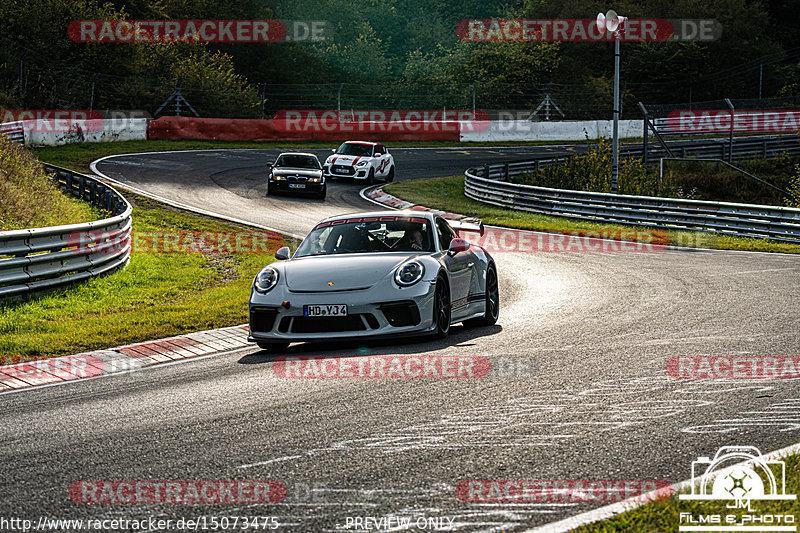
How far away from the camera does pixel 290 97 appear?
51844 mm

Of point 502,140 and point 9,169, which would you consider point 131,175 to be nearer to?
point 9,169

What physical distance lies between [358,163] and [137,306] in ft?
69.3

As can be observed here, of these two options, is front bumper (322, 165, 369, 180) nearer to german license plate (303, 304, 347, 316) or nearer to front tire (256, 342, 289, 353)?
front tire (256, 342, 289, 353)

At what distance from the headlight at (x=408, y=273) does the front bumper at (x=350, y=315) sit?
85 millimetres

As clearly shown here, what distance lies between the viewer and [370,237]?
35.6 feet

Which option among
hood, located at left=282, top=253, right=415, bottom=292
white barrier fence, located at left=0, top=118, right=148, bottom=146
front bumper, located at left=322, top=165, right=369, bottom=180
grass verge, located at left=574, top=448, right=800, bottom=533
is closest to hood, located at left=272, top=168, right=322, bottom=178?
front bumper, located at left=322, top=165, right=369, bottom=180

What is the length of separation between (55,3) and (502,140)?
74.5 feet

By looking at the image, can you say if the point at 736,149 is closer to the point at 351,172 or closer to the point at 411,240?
the point at 351,172

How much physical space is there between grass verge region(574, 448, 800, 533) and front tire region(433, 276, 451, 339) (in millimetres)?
5194

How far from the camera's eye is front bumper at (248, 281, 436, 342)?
9.30 m

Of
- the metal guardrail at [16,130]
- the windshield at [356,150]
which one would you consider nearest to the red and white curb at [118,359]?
the windshield at [356,150]

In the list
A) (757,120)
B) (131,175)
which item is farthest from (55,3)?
(757,120)

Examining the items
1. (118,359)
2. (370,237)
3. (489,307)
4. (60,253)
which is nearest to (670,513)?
(118,359)

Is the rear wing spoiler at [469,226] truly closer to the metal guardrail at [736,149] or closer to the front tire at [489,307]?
the front tire at [489,307]
